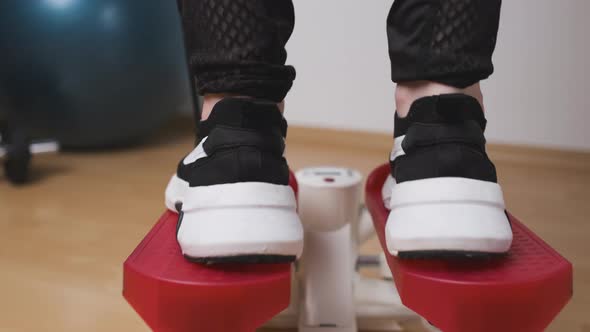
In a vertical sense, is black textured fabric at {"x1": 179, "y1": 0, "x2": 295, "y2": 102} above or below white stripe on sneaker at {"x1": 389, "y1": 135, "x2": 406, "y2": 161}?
above

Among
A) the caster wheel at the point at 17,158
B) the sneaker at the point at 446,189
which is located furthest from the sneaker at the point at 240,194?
the caster wheel at the point at 17,158

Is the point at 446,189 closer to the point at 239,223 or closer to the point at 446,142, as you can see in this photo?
the point at 446,142

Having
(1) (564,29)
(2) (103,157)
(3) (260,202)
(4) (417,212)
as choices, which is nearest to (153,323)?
(3) (260,202)

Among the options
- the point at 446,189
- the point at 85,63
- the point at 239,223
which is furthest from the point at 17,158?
the point at 446,189

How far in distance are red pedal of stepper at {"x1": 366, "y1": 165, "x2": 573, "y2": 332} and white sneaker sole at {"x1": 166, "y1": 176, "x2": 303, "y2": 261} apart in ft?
0.38

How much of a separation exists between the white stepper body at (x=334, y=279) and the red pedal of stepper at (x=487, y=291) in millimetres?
222

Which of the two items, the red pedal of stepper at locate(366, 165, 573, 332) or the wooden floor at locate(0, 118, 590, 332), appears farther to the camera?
the wooden floor at locate(0, 118, 590, 332)

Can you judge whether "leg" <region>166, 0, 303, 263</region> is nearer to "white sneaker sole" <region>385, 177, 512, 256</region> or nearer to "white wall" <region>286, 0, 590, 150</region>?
"white sneaker sole" <region>385, 177, 512, 256</region>

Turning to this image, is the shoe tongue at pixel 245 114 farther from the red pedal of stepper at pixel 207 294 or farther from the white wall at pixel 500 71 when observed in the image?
the white wall at pixel 500 71

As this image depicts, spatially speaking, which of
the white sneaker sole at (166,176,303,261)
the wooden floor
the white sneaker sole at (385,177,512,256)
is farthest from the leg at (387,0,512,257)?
the wooden floor

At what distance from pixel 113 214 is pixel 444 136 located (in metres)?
0.90

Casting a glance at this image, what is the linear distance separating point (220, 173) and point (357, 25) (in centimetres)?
117

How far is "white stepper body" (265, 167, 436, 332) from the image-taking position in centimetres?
79

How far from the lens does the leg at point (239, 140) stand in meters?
0.56
